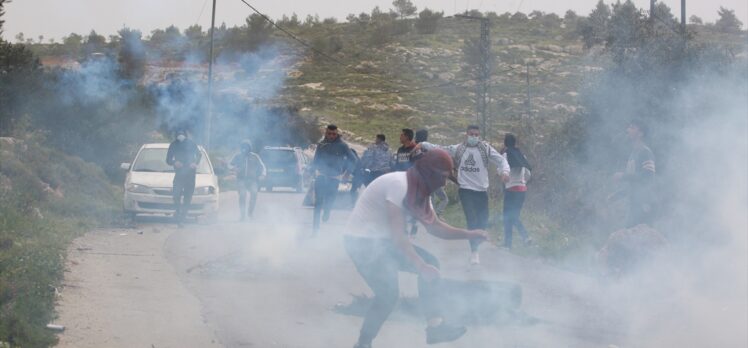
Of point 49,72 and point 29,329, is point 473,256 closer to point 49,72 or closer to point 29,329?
point 29,329

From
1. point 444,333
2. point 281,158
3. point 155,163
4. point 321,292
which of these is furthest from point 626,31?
point 444,333

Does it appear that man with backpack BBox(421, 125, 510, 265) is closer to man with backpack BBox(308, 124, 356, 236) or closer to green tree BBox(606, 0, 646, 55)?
man with backpack BBox(308, 124, 356, 236)

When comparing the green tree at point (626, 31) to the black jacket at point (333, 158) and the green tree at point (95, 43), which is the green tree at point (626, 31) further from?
the green tree at point (95, 43)

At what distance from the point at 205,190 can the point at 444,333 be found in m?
12.7

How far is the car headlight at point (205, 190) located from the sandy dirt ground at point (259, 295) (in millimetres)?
2904

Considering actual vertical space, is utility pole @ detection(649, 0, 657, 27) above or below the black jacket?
above

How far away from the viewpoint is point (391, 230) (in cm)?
642

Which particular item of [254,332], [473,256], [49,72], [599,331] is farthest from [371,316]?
[49,72]

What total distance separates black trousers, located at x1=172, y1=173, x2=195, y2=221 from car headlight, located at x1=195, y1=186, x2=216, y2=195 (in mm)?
527

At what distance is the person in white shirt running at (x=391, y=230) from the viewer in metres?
6.45

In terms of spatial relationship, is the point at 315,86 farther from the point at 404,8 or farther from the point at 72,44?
the point at 404,8

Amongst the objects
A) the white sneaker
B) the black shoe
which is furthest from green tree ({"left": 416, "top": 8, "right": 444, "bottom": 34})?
the black shoe

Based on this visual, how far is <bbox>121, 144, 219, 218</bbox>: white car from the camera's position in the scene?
18406 mm

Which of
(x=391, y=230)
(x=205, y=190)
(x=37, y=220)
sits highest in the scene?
(x=391, y=230)
